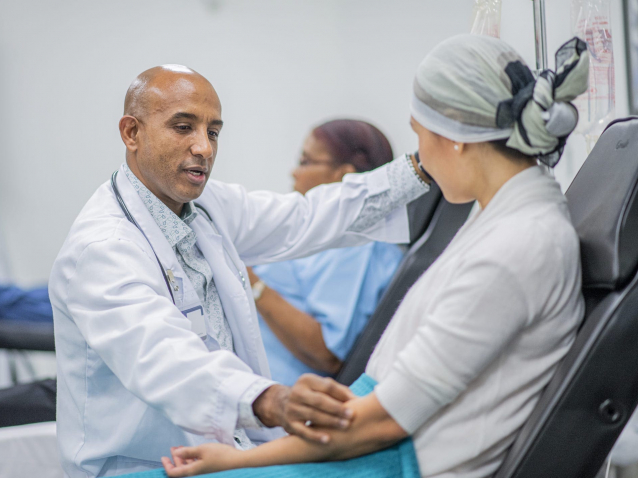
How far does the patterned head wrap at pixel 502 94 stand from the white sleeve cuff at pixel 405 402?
1.35ft

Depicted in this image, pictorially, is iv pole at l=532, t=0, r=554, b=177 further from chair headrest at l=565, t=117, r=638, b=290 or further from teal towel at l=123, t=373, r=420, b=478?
teal towel at l=123, t=373, r=420, b=478

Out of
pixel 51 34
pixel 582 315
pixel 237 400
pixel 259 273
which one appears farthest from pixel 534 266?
pixel 51 34

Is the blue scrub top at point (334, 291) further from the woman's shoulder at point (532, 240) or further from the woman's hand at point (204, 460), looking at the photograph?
the woman's shoulder at point (532, 240)

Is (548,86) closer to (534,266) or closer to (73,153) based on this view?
(534,266)

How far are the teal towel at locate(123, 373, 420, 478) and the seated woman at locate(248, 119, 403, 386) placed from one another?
1.03 meters

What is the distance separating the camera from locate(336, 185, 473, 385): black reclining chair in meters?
1.95

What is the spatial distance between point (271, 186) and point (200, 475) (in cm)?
251

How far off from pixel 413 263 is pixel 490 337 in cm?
106

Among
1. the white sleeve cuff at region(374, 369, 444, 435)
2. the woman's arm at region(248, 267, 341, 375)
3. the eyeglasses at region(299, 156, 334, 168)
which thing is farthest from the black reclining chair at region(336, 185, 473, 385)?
the white sleeve cuff at region(374, 369, 444, 435)

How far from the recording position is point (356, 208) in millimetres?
1762

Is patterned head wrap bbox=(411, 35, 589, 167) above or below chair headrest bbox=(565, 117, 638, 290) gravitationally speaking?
above

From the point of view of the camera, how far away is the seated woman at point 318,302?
203 centimetres

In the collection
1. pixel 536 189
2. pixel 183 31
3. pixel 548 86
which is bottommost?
pixel 536 189

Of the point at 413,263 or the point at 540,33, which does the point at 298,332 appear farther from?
the point at 540,33
